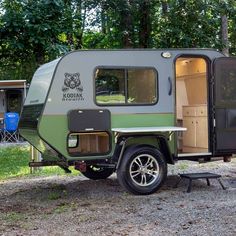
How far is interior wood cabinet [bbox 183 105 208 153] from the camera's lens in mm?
8914

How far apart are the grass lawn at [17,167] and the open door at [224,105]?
3379 millimetres

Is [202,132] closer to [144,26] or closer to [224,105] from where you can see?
[224,105]

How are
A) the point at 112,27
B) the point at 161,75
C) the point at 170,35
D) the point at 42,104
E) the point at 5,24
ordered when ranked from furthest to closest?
the point at 112,27, the point at 170,35, the point at 5,24, the point at 161,75, the point at 42,104

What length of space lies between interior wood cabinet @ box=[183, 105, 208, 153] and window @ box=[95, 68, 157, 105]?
1.10 m

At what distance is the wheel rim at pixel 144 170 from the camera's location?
26.6ft

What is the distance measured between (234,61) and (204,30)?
8.69 m

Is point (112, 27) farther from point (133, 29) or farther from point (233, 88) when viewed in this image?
point (233, 88)

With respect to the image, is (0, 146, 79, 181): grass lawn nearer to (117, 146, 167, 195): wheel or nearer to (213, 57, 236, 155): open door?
(117, 146, 167, 195): wheel

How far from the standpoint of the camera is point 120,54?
8133 mm

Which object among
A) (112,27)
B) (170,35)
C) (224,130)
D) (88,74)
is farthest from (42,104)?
(112,27)

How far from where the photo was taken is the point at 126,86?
27.0 feet

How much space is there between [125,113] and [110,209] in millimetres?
1768

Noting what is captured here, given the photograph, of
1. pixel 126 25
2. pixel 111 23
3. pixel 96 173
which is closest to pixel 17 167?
pixel 96 173

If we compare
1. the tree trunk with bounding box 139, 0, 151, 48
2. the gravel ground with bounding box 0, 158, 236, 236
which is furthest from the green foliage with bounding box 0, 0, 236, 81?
the gravel ground with bounding box 0, 158, 236, 236
